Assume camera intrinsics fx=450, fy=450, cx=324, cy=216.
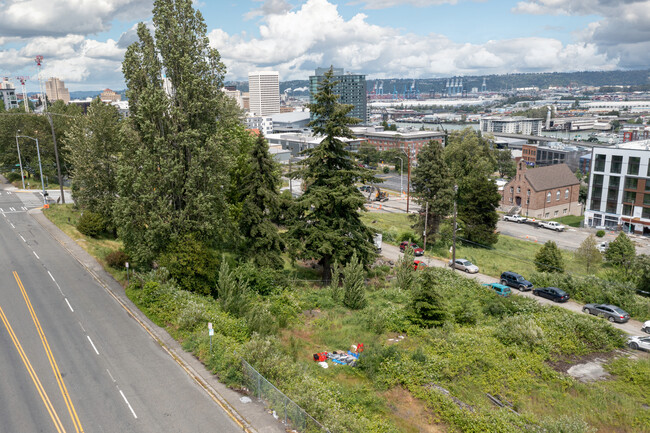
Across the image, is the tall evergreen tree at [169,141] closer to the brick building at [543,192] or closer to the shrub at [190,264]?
the shrub at [190,264]

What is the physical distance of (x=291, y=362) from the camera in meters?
21.2

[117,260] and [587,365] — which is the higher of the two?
[117,260]

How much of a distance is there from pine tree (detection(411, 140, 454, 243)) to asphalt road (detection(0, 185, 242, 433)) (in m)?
39.1

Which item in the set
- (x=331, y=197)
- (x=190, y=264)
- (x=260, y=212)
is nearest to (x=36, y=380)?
(x=190, y=264)

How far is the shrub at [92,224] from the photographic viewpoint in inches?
1748

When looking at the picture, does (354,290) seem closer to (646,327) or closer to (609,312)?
(609,312)

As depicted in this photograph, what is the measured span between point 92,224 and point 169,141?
19.1 m

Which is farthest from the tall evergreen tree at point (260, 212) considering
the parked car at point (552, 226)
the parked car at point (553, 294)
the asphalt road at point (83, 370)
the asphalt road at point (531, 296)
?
the parked car at point (552, 226)

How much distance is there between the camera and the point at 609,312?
110ft

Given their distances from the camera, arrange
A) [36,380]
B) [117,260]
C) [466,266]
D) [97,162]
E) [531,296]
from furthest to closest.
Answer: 1. [466,266]
2. [97,162]
3. [531,296]
4. [117,260]
5. [36,380]

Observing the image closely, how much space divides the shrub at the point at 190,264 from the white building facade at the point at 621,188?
238 feet

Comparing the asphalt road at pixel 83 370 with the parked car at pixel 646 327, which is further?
the parked car at pixel 646 327

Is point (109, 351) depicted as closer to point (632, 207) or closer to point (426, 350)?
point (426, 350)

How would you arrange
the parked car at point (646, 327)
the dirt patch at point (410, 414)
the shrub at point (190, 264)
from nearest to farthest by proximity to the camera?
the dirt patch at point (410, 414), the shrub at point (190, 264), the parked car at point (646, 327)
